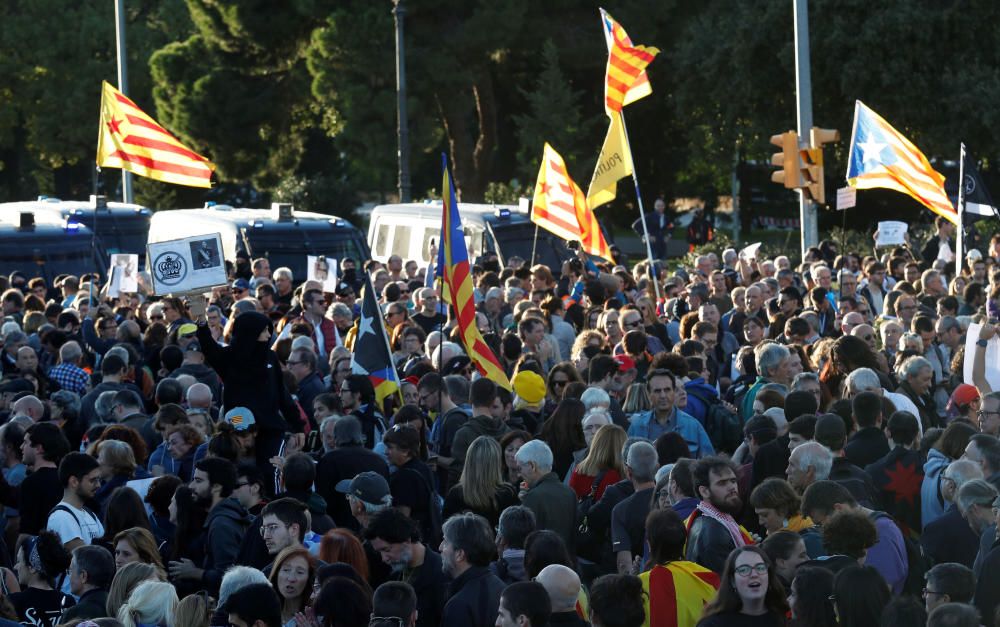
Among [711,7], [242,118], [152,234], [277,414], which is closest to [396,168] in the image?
[242,118]

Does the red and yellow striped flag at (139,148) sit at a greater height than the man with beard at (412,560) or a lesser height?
greater

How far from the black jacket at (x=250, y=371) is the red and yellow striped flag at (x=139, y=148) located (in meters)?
10.6

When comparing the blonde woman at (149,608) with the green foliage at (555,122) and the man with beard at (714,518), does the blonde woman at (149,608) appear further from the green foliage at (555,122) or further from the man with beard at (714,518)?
the green foliage at (555,122)

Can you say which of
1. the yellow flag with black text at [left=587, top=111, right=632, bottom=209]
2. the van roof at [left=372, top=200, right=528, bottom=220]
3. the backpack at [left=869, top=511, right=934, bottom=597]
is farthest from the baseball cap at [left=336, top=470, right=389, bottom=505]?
the van roof at [left=372, top=200, right=528, bottom=220]

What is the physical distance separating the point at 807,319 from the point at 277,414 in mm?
5092

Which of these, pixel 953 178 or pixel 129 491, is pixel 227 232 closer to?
pixel 129 491

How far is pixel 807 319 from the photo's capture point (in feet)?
45.1

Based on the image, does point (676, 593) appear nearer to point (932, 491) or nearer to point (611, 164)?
point (932, 491)

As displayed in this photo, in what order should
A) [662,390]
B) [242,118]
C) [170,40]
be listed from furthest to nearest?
[170,40] → [242,118] → [662,390]

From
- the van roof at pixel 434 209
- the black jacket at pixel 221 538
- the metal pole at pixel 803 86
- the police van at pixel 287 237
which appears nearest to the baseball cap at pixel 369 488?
the black jacket at pixel 221 538

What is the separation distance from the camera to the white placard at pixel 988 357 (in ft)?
39.6

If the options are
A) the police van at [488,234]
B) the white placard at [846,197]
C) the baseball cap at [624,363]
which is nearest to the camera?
the baseball cap at [624,363]

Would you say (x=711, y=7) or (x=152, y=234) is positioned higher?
(x=711, y=7)

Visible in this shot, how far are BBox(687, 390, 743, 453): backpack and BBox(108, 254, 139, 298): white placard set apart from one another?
1051 cm
